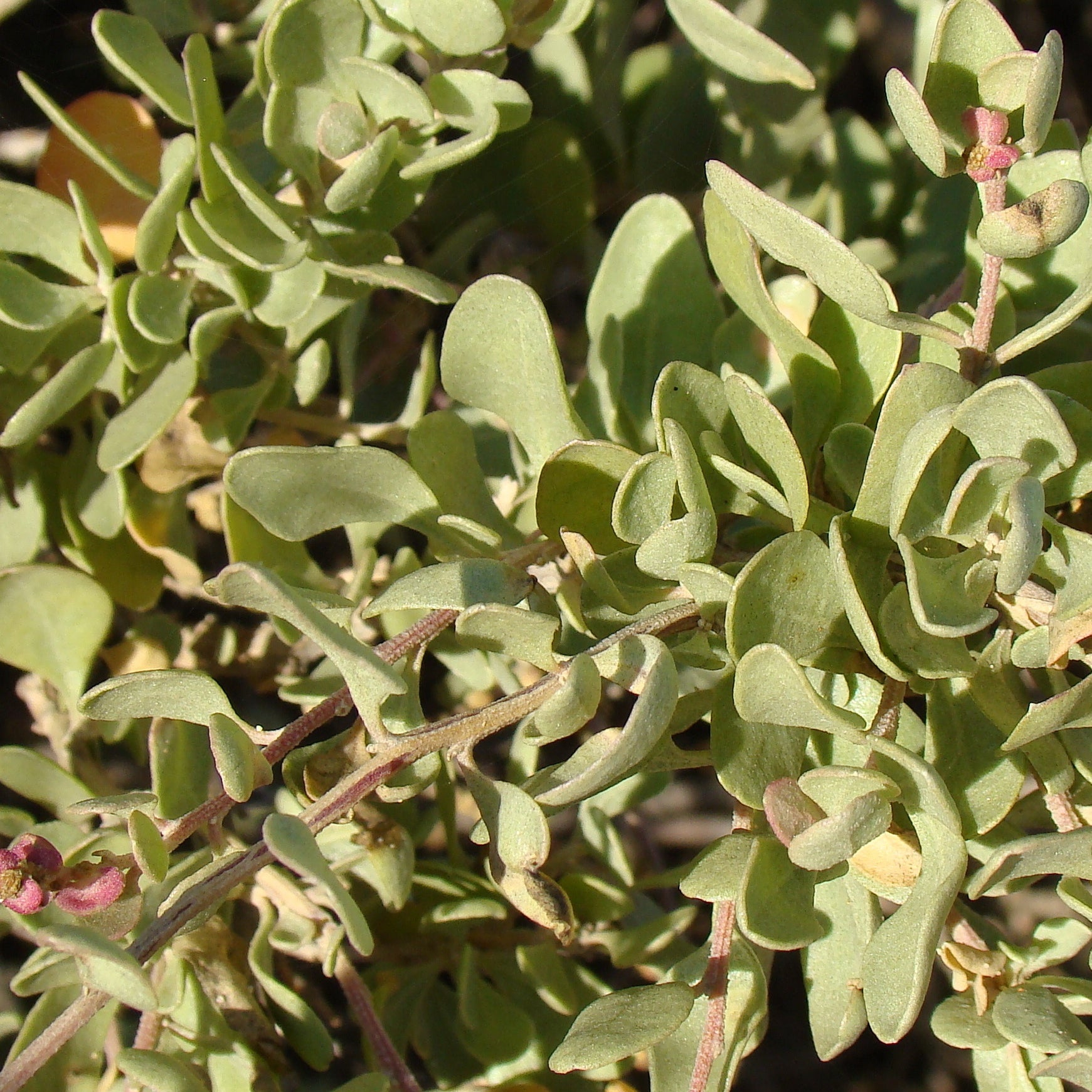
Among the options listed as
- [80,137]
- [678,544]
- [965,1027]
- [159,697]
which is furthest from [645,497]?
[80,137]

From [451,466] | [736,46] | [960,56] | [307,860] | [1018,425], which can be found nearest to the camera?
[307,860]

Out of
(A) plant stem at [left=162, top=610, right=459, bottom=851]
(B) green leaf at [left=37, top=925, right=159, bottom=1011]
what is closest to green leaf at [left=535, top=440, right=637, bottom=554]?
(A) plant stem at [left=162, top=610, right=459, bottom=851]

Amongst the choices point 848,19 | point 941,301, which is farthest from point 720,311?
point 848,19

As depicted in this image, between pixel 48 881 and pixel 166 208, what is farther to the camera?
pixel 166 208

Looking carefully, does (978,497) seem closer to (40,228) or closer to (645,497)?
(645,497)

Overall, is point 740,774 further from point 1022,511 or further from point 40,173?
point 40,173

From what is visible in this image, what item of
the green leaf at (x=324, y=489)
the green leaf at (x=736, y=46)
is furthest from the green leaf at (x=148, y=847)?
the green leaf at (x=736, y=46)

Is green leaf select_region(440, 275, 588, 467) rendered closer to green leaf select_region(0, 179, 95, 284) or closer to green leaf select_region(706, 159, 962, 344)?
green leaf select_region(706, 159, 962, 344)
